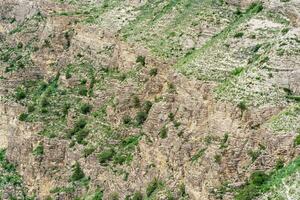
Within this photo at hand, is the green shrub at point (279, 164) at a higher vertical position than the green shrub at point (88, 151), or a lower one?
higher

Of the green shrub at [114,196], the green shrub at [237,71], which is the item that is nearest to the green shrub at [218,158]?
the green shrub at [237,71]

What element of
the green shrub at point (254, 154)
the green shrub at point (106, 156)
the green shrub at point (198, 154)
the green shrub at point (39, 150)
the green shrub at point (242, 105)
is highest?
the green shrub at point (242, 105)

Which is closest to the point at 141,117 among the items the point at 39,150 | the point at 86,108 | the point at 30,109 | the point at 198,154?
the point at 86,108

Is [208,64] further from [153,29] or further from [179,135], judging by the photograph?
[153,29]

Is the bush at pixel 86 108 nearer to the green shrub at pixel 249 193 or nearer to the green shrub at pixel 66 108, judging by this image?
the green shrub at pixel 66 108

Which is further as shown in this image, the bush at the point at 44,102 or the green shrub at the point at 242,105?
the bush at the point at 44,102

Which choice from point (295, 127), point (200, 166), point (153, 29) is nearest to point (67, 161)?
point (153, 29)

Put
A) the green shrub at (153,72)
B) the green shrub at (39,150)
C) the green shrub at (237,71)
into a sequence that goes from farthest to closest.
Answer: the green shrub at (39,150)
the green shrub at (153,72)
the green shrub at (237,71)
